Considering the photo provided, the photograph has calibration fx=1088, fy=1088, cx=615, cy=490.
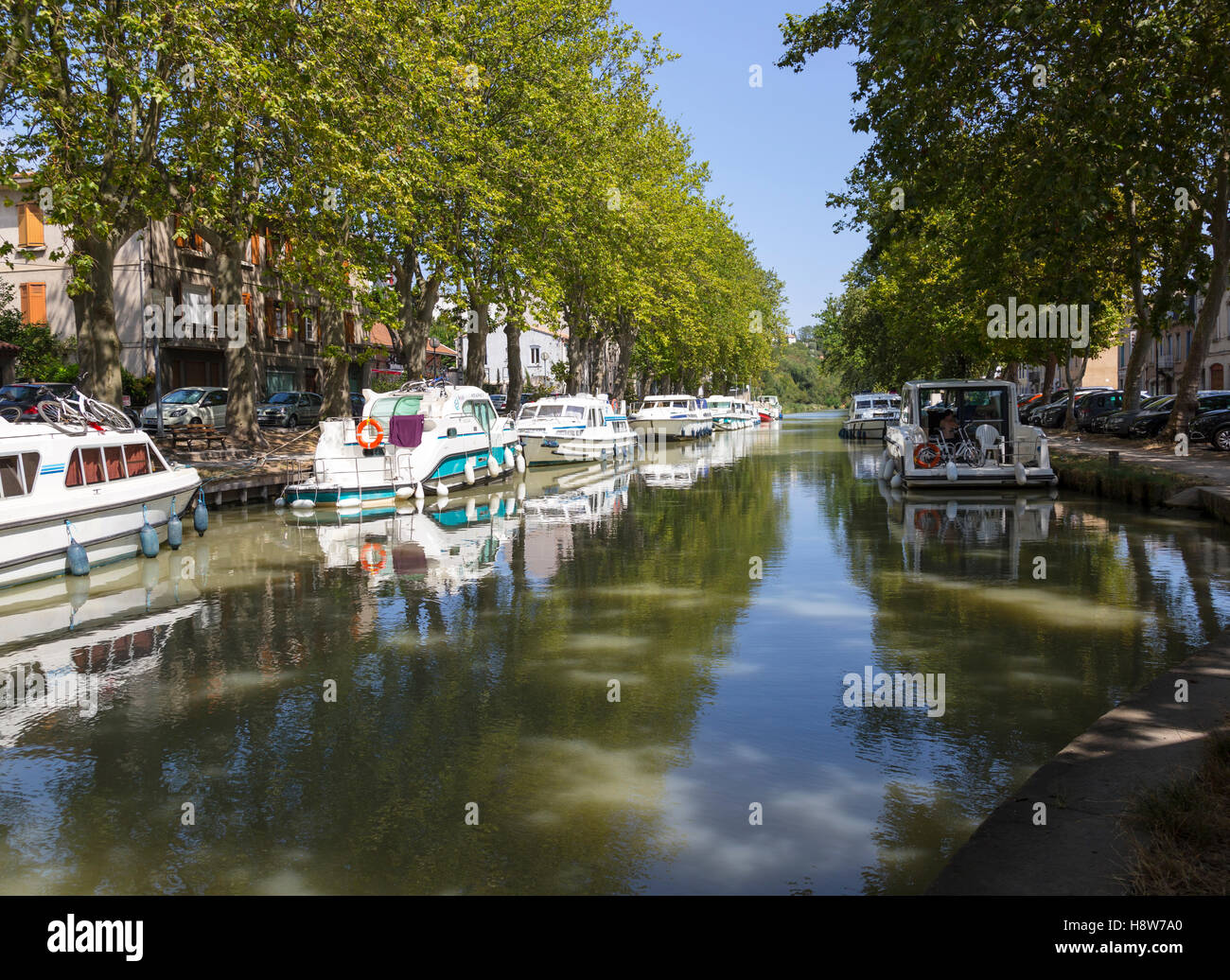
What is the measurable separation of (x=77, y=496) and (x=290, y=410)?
32.1m

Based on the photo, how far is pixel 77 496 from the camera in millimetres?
14234

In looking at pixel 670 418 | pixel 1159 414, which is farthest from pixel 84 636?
pixel 670 418

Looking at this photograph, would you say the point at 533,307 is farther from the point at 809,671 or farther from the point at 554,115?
the point at 809,671

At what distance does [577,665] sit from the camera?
8.87m

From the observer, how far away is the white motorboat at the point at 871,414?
48.6 m

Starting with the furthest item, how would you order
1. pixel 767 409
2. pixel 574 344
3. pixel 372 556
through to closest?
pixel 767 409
pixel 574 344
pixel 372 556

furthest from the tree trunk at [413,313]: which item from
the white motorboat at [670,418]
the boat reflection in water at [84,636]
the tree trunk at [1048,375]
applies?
the tree trunk at [1048,375]

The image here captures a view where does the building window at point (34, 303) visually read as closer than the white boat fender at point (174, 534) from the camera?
No

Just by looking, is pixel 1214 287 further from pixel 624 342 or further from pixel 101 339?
pixel 624 342

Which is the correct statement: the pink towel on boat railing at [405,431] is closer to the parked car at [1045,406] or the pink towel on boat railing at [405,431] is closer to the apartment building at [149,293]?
the apartment building at [149,293]

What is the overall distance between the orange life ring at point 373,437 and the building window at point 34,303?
3211 centimetres

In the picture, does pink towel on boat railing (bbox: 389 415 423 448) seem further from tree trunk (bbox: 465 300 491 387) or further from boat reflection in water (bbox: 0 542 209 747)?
tree trunk (bbox: 465 300 491 387)
